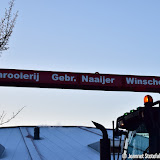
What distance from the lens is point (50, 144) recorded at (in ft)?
77.1

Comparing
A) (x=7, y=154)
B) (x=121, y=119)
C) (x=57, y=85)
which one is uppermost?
(x=57, y=85)

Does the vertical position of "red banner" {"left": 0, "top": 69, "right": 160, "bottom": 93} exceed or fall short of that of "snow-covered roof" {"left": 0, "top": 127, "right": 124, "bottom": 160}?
it exceeds it

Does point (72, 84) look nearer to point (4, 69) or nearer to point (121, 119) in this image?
point (4, 69)

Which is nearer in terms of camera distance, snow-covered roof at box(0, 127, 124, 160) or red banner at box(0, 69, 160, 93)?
red banner at box(0, 69, 160, 93)

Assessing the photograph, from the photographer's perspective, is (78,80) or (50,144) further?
(50,144)

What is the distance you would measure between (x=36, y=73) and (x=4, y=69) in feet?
2.84

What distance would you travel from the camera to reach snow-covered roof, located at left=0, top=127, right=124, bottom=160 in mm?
19712

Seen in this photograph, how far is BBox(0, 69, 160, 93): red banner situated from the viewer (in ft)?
28.1

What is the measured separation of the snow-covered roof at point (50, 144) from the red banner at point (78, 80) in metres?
10.7

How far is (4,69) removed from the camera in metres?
8.50

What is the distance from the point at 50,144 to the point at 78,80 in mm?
15566

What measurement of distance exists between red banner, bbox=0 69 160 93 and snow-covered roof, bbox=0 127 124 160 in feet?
34.9

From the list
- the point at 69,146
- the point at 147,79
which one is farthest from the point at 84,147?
the point at 147,79

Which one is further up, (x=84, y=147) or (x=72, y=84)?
(x=72, y=84)
